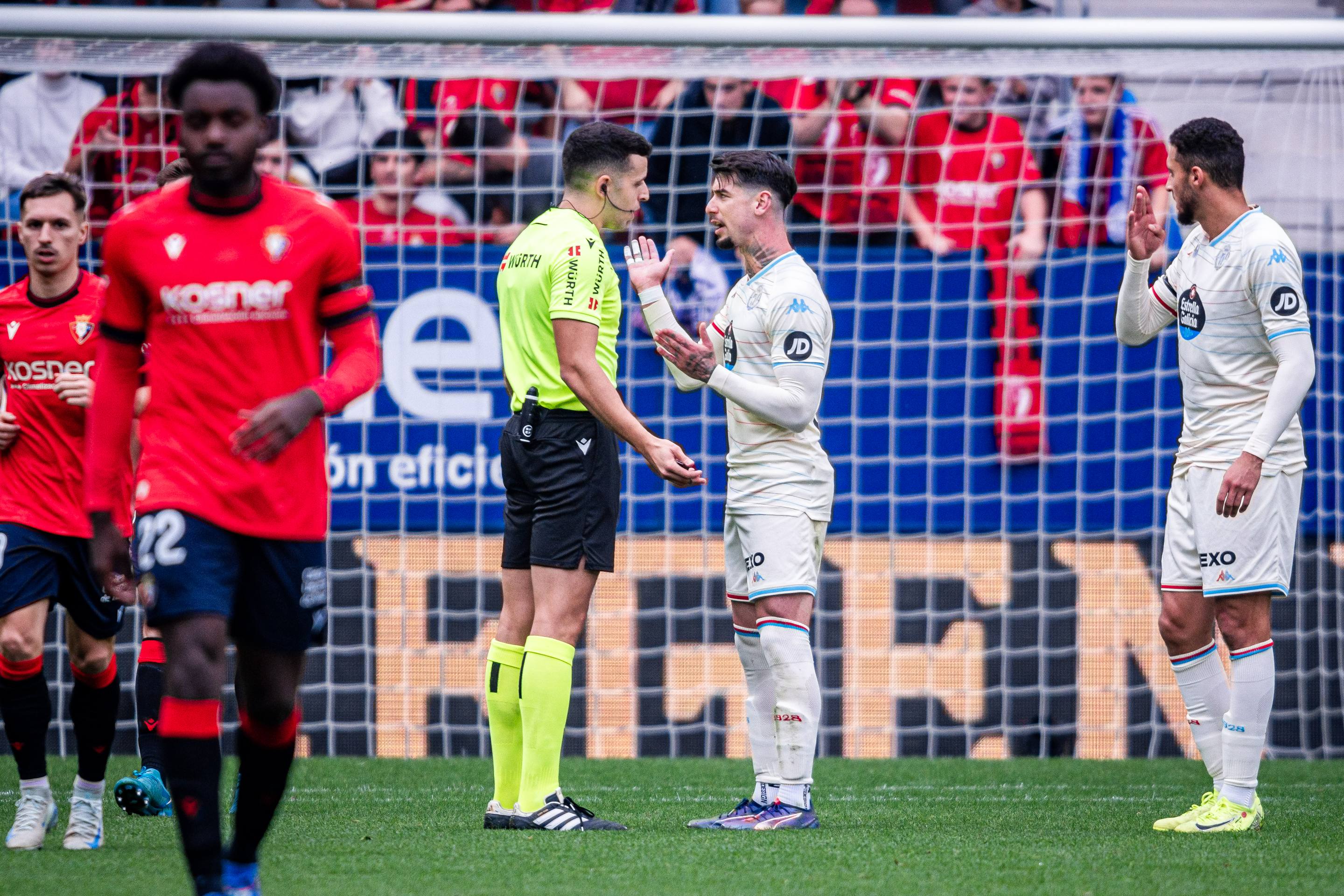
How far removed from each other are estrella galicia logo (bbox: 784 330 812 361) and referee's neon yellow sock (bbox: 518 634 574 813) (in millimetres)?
1173

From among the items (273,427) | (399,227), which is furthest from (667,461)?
(399,227)

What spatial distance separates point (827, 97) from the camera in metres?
9.11

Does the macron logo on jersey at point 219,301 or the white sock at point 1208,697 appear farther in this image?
the white sock at point 1208,697

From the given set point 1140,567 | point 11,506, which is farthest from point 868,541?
point 11,506

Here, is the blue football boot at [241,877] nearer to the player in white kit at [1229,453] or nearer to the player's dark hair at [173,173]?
the player in white kit at [1229,453]

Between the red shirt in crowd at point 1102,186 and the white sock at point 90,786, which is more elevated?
the red shirt in crowd at point 1102,186

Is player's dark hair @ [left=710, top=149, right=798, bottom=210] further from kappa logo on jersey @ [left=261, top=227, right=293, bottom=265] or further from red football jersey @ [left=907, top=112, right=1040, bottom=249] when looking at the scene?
red football jersey @ [left=907, top=112, right=1040, bottom=249]

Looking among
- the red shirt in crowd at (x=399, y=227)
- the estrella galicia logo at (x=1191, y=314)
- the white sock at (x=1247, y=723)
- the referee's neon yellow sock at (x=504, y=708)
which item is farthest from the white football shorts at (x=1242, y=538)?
the red shirt in crowd at (x=399, y=227)

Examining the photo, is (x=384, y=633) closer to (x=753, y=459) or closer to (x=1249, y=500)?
(x=753, y=459)

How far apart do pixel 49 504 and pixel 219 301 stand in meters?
1.87

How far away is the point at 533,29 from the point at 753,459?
2.70 metres

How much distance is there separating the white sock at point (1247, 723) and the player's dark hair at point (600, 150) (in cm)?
254

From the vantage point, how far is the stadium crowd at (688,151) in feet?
27.2

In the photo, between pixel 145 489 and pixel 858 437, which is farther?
pixel 858 437
